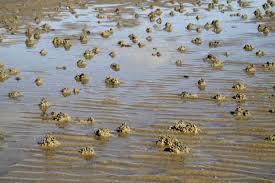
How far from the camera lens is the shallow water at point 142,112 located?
914cm

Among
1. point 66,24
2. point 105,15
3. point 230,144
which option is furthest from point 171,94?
point 105,15

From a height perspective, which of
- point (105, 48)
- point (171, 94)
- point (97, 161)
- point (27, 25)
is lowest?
point (97, 161)

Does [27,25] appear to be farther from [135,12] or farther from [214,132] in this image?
[214,132]

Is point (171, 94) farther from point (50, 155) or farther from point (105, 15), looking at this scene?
point (105, 15)

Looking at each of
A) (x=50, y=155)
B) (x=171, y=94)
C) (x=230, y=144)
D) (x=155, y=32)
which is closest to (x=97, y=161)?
(x=50, y=155)

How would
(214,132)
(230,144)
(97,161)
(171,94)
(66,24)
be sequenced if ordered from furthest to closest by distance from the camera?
(66,24) → (171,94) → (214,132) → (230,144) → (97,161)

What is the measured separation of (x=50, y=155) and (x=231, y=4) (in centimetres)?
2506

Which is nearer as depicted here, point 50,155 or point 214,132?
point 50,155

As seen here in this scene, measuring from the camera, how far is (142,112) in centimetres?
1252

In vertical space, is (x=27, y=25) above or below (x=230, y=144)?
above

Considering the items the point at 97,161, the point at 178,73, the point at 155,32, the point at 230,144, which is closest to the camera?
the point at 97,161

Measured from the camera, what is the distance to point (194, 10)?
30438 millimetres

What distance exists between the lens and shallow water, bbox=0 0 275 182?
914cm

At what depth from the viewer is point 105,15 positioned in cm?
2938
